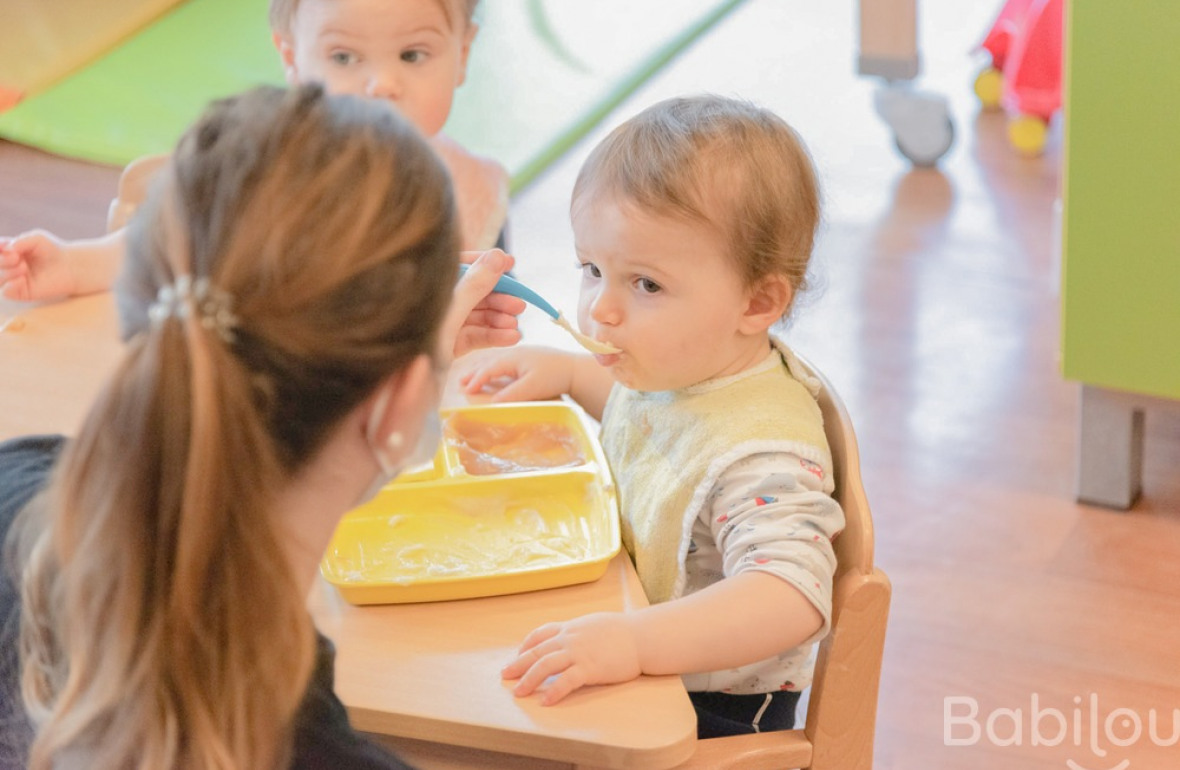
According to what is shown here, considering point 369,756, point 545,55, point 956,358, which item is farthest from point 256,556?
point 545,55

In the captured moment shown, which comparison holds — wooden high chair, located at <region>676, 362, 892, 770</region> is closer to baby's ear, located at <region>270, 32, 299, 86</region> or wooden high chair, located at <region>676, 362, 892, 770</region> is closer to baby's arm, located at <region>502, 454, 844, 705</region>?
baby's arm, located at <region>502, 454, 844, 705</region>

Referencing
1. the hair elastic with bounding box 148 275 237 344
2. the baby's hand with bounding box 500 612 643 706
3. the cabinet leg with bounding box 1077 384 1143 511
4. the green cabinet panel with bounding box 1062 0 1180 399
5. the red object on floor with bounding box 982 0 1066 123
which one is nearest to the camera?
the hair elastic with bounding box 148 275 237 344

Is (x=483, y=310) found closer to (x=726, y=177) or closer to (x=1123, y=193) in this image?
(x=726, y=177)

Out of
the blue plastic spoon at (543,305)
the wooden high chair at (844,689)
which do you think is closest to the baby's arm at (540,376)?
the blue plastic spoon at (543,305)

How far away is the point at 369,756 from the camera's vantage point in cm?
75

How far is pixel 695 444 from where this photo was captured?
1.08m

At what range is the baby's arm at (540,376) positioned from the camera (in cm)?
123

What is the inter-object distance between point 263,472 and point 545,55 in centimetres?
276

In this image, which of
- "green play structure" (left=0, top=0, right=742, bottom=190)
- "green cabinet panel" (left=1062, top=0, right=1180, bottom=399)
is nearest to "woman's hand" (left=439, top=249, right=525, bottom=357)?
"green cabinet panel" (left=1062, top=0, right=1180, bottom=399)

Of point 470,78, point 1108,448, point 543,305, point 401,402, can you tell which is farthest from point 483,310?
point 470,78

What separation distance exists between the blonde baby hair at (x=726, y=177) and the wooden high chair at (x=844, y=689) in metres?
0.20

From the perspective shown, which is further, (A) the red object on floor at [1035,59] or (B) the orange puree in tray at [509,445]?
(A) the red object on floor at [1035,59]

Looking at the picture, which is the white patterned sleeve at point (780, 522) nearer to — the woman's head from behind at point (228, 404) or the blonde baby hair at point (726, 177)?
the blonde baby hair at point (726, 177)

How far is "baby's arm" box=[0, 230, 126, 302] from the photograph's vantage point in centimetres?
133
